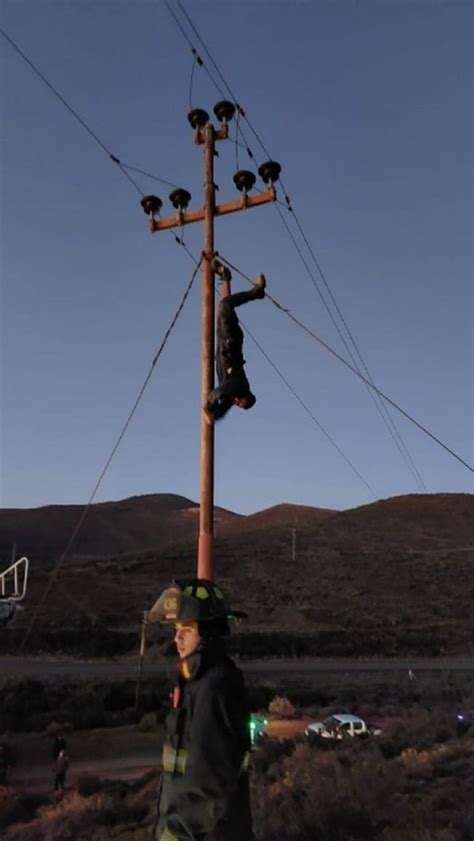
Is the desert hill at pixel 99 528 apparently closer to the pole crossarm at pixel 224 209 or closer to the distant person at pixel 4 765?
the distant person at pixel 4 765

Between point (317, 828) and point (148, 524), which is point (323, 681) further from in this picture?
point (148, 524)

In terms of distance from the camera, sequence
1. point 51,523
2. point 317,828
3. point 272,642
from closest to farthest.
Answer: point 317,828 < point 272,642 < point 51,523

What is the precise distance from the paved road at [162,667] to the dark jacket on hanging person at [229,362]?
26.5 metres

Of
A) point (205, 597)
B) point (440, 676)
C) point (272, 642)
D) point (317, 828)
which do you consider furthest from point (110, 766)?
point (272, 642)

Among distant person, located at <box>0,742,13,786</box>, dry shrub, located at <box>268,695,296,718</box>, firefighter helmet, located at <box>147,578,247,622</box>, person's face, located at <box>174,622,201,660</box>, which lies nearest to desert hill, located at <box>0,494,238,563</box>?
dry shrub, located at <box>268,695,296,718</box>

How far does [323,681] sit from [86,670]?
37.1ft

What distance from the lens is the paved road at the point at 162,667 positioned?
106 ft

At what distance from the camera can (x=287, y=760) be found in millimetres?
11969

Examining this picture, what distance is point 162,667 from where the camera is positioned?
3562cm

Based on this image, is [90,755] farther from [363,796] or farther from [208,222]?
[208,222]

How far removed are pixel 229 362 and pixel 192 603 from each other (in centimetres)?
382

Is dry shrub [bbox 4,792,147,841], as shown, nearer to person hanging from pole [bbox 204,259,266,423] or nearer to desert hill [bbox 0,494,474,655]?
person hanging from pole [bbox 204,259,266,423]

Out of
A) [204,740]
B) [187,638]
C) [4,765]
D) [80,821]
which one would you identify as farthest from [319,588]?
[204,740]

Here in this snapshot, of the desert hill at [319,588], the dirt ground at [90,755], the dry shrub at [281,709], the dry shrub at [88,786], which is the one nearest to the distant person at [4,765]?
the dirt ground at [90,755]
